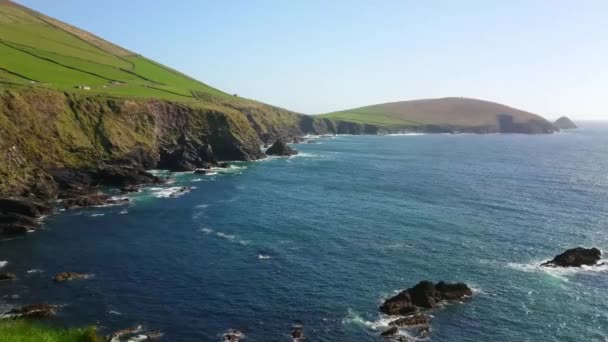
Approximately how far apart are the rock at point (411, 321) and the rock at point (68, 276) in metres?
39.9

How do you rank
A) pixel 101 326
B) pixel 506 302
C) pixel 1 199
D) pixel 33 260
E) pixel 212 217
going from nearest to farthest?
pixel 101 326
pixel 506 302
pixel 33 260
pixel 1 199
pixel 212 217

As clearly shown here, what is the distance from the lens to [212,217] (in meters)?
95.2

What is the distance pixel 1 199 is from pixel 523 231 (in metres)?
92.9

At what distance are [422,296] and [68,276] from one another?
44.6 meters

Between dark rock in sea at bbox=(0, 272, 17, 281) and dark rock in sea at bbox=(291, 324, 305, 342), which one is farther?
dark rock in sea at bbox=(0, 272, 17, 281)

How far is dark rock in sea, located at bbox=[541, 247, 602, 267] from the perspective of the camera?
7119 centimetres

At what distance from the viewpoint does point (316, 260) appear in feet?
236

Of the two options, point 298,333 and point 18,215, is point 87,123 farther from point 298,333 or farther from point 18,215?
point 298,333

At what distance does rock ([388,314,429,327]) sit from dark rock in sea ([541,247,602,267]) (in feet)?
90.5

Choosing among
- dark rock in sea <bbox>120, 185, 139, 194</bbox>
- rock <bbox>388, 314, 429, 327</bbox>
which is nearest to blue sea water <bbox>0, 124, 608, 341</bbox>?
rock <bbox>388, 314, 429, 327</bbox>

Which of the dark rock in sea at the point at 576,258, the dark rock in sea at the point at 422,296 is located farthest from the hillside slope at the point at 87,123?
the dark rock in sea at the point at 576,258

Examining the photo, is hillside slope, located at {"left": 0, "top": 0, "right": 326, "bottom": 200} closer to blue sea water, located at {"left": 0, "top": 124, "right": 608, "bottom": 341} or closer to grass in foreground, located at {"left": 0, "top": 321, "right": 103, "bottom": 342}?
blue sea water, located at {"left": 0, "top": 124, "right": 608, "bottom": 341}

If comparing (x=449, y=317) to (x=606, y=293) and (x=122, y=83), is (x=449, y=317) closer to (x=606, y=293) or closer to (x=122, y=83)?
(x=606, y=293)

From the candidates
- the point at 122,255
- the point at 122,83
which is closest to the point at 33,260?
the point at 122,255
